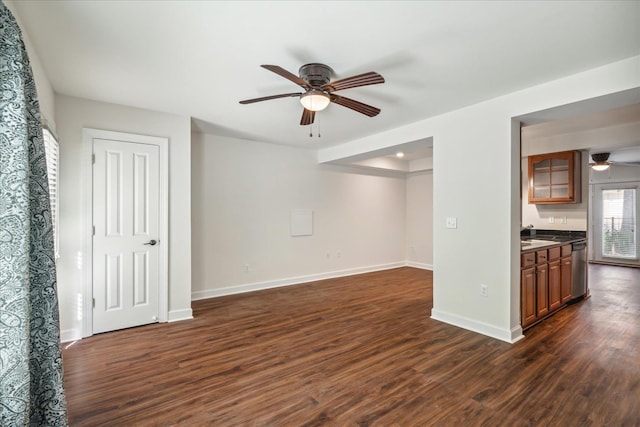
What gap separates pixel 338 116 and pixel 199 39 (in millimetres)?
1992

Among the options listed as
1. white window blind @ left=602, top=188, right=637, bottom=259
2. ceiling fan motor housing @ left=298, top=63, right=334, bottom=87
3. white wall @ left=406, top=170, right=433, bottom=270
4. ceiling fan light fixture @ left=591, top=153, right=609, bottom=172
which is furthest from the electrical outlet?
white window blind @ left=602, top=188, right=637, bottom=259

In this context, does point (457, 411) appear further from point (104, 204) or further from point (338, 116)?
point (104, 204)

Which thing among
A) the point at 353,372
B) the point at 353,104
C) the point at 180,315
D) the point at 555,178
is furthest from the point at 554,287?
the point at 180,315

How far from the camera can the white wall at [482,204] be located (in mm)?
3102

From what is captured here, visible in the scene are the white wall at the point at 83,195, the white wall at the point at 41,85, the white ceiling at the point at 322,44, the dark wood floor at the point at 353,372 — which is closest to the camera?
the white ceiling at the point at 322,44

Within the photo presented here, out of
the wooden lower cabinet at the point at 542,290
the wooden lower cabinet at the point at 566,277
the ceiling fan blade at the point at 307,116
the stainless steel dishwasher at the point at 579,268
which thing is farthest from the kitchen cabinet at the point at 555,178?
the ceiling fan blade at the point at 307,116

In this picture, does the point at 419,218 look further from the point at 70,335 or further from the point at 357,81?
the point at 70,335

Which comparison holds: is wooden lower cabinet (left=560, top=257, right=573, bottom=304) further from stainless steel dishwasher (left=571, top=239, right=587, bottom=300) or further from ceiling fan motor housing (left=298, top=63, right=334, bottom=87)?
ceiling fan motor housing (left=298, top=63, right=334, bottom=87)

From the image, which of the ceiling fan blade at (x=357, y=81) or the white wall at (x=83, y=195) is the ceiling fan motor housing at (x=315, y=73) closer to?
the ceiling fan blade at (x=357, y=81)

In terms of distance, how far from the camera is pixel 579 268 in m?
4.50

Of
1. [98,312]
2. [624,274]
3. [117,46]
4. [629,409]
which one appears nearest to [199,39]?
[117,46]

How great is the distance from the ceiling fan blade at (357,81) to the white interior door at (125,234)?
2414 millimetres

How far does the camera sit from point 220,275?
489 cm

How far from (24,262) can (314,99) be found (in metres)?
2.08
